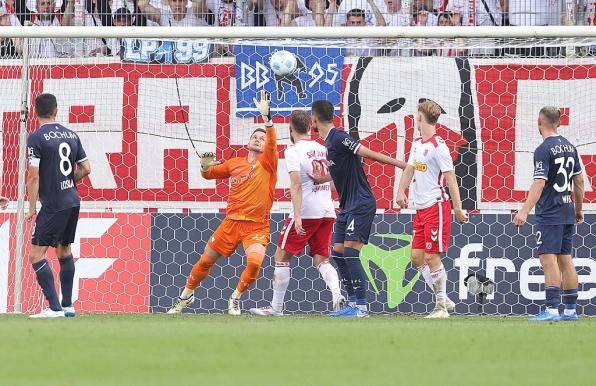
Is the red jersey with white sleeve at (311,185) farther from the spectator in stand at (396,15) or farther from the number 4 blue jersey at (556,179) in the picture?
the spectator in stand at (396,15)

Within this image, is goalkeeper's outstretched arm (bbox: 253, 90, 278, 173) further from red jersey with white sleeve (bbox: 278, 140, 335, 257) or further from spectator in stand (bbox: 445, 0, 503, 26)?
spectator in stand (bbox: 445, 0, 503, 26)

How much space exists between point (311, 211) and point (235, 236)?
0.77 meters

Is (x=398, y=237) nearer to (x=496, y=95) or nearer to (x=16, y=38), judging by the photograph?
(x=496, y=95)

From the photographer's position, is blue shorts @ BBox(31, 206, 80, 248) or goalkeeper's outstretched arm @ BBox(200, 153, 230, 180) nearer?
blue shorts @ BBox(31, 206, 80, 248)

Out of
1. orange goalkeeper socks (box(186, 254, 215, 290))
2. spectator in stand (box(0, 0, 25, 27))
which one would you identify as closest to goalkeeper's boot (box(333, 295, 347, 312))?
orange goalkeeper socks (box(186, 254, 215, 290))

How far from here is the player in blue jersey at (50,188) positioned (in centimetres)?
1060

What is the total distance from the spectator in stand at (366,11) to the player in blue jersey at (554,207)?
3254 mm

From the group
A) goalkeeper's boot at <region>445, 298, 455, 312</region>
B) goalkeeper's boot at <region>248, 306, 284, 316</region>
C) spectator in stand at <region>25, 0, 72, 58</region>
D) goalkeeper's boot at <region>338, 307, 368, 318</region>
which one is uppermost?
spectator in stand at <region>25, 0, 72, 58</region>

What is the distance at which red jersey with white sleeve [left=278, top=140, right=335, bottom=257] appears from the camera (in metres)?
11.6

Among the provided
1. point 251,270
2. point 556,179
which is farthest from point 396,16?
point 251,270

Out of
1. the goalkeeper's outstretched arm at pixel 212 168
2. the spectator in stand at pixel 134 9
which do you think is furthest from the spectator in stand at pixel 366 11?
the goalkeeper's outstretched arm at pixel 212 168

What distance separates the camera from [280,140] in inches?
512

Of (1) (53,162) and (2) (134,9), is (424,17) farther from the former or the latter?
(1) (53,162)

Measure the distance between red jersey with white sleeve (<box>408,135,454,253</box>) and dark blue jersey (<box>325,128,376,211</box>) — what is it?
0.50m
